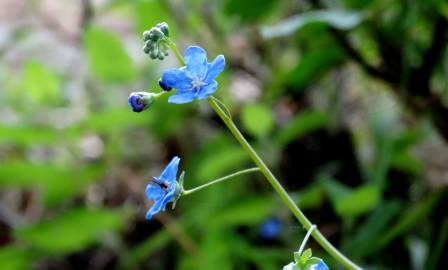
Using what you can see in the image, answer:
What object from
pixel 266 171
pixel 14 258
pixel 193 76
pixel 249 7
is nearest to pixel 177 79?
pixel 193 76

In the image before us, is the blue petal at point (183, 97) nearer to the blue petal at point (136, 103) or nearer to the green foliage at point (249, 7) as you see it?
the blue petal at point (136, 103)

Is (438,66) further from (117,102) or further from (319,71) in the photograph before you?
(117,102)

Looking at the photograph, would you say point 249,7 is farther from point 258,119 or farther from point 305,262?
point 305,262

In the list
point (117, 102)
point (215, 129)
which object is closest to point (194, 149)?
point (215, 129)

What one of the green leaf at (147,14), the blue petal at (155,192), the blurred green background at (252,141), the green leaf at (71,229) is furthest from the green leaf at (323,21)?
the blue petal at (155,192)

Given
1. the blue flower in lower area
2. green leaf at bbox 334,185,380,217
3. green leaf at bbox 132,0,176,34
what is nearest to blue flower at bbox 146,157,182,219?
the blue flower in lower area
